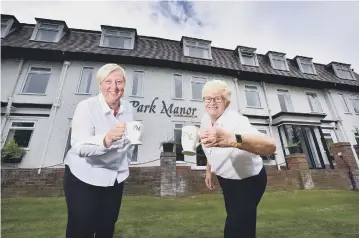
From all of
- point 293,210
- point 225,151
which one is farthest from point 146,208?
point 225,151

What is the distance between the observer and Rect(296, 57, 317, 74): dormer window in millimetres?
15714

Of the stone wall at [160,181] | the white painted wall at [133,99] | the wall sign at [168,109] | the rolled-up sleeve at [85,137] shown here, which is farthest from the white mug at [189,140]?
the wall sign at [168,109]

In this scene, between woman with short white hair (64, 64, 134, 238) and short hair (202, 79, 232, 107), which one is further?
short hair (202, 79, 232, 107)

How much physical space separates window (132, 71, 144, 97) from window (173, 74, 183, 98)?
203 cm

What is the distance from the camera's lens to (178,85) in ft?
41.2

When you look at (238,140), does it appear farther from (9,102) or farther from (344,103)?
(344,103)

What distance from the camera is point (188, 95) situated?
12.3m

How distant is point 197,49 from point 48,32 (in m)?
9.32

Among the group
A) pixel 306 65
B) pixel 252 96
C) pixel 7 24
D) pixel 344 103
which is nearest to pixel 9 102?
pixel 7 24

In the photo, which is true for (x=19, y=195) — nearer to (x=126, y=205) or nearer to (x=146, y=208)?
(x=126, y=205)

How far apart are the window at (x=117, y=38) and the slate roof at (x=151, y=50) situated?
1.31 feet

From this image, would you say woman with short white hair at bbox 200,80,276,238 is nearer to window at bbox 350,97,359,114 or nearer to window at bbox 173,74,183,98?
window at bbox 173,74,183,98

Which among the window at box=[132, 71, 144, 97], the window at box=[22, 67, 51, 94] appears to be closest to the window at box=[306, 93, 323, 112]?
the window at box=[132, 71, 144, 97]

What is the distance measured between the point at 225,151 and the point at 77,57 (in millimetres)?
11961
